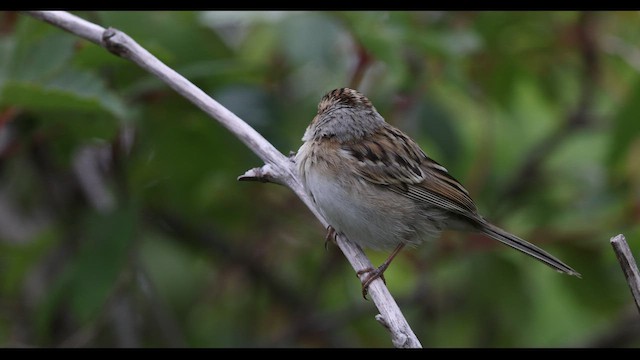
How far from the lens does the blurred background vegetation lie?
11.4ft

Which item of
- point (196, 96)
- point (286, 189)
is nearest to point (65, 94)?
point (196, 96)

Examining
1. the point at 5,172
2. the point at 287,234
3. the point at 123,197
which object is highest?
the point at 287,234

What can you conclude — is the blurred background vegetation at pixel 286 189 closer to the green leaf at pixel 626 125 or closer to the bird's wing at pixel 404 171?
the green leaf at pixel 626 125

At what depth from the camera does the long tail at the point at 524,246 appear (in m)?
3.24

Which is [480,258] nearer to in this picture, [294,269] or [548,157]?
[548,157]

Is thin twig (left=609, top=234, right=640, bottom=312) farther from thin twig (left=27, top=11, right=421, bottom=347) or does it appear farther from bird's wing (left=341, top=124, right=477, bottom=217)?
bird's wing (left=341, top=124, right=477, bottom=217)

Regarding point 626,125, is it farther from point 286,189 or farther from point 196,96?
point 196,96

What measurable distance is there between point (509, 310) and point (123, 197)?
1824 mm

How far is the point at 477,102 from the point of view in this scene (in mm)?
4227

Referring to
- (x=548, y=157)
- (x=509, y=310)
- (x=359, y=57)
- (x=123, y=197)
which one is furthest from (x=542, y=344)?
(x=123, y=197)

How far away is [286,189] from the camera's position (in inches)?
169

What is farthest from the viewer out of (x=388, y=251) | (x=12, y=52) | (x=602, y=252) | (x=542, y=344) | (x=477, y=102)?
(x=542, y=344)

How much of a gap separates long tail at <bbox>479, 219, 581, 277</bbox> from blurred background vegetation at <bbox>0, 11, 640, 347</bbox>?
22 centimetres

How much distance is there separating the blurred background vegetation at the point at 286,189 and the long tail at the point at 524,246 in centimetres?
22
